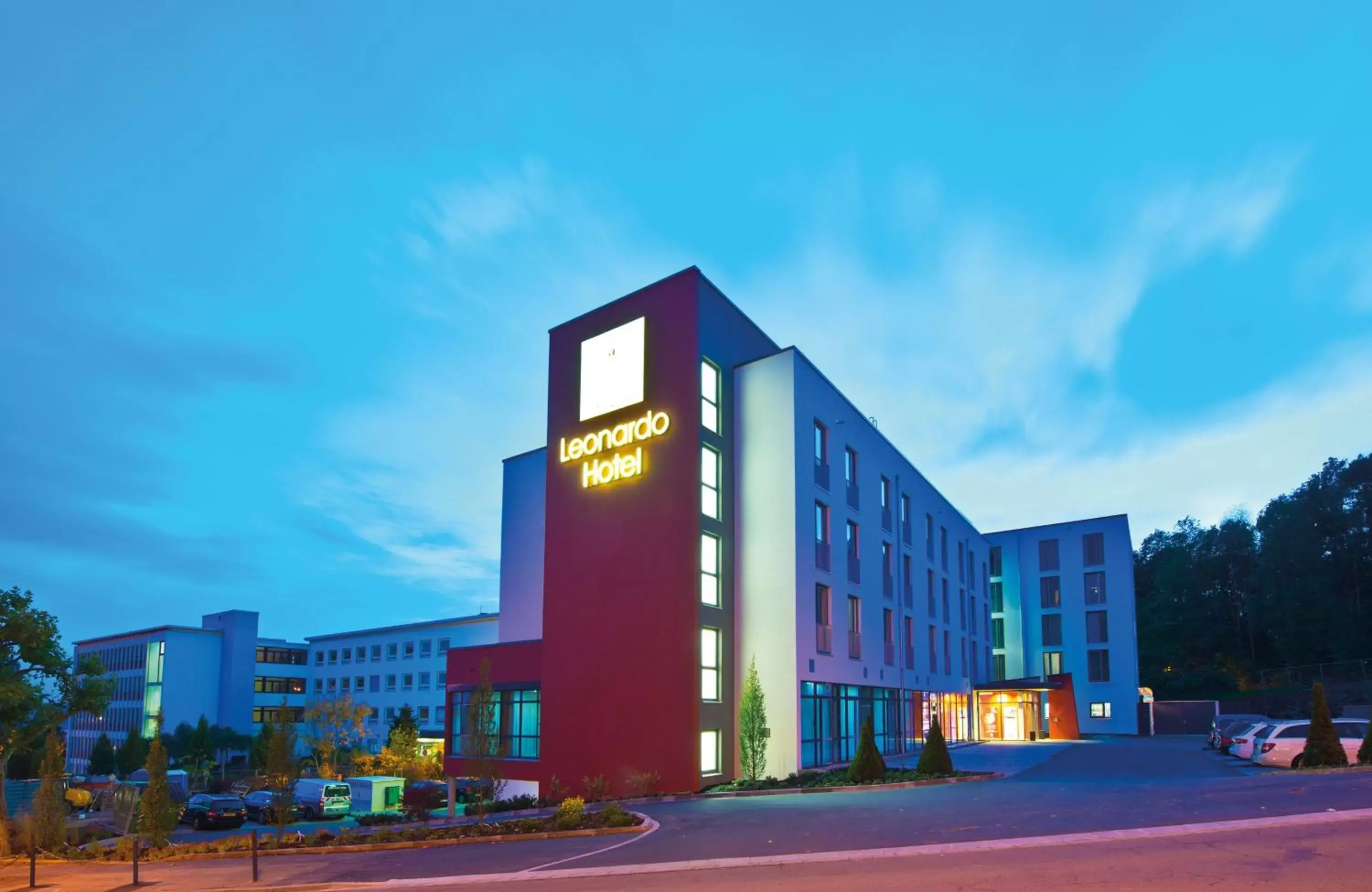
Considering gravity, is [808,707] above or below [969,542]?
below

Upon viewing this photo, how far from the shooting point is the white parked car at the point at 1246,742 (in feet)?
113

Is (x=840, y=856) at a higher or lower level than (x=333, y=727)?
higher

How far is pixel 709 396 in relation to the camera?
35031 millimetres

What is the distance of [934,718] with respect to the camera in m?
32.7

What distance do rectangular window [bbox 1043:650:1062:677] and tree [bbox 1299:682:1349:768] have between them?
48845mm

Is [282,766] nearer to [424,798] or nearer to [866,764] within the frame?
[866,764]

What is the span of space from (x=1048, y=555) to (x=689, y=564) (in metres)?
53.4

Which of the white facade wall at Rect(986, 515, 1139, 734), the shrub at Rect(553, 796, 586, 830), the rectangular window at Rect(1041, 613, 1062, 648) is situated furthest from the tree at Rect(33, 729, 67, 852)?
the rectangular window at Rect(1041, 613, 1062, 648)

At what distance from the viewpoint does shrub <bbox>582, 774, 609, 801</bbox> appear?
30875 mm

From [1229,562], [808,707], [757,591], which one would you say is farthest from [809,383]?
[1229,562]

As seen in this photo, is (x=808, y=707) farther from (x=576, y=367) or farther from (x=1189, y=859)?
(x=1189, y=859)

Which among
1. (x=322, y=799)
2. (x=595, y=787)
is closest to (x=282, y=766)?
(x=595, y=787)

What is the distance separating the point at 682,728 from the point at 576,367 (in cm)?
1407

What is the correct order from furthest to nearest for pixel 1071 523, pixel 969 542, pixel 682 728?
pixel 1071 523 → pixel 969 542 → pixel 682 728
